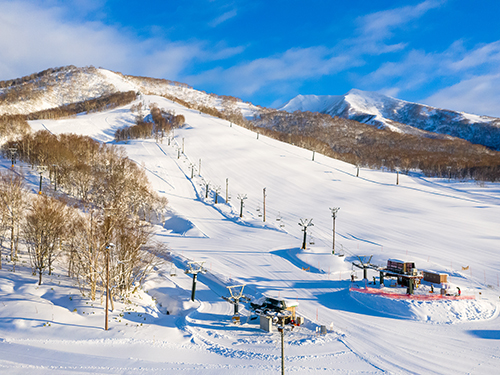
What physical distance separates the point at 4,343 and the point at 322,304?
2427 centimetres

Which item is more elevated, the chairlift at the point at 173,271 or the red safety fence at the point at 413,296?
the red safety fence at the point at 413,296

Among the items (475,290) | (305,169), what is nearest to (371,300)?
(475,290)

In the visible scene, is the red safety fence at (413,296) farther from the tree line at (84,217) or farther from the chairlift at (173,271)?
the tree line at (84,217)

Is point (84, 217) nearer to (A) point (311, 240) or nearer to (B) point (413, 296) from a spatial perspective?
(A) point (311, 240)

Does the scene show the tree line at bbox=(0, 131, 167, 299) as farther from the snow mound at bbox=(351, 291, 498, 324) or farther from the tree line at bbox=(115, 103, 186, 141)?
the tree line at bbox=(115, 103, 186, 141)

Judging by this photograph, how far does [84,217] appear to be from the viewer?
43.0 metres

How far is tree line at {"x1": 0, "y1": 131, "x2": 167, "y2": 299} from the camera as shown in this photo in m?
28.7

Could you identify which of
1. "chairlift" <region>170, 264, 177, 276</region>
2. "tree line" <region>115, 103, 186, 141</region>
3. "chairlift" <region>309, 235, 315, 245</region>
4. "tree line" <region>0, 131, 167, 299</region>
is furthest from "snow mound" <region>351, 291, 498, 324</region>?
"tree line" <region>115, 103, 186, 141</region>

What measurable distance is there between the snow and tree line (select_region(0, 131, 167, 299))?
2.25 m

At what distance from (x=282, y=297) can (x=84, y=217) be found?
3014cm

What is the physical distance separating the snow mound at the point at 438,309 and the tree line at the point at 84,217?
22.7 meters

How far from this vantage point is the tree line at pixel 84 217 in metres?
28.7

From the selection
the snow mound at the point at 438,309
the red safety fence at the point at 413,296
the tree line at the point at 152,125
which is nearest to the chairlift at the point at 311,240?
the red safety fence at the point at 413,296

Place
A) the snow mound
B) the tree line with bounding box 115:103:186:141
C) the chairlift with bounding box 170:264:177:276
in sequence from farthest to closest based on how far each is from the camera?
the tree line with bounding box 115:103:186:141, the chairlift with bounding box 170:264:177:276, the snow mound
